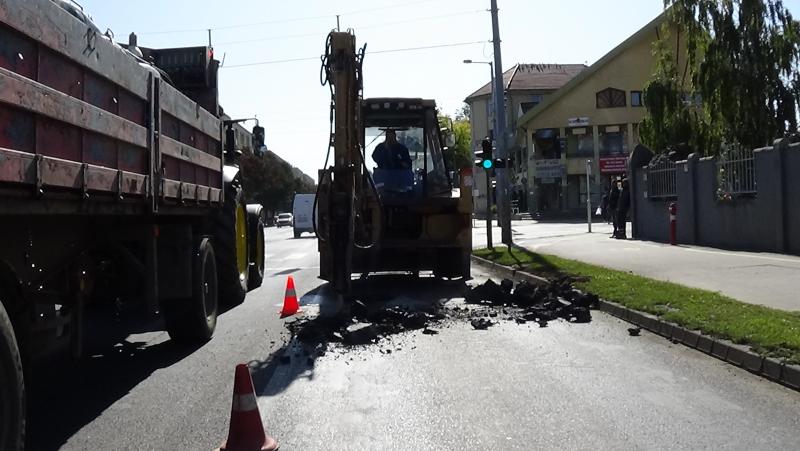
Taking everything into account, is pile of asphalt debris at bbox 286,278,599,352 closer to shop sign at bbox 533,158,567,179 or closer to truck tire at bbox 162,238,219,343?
truck tire at bbox 162,238,219,343

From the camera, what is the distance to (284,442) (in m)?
5.14

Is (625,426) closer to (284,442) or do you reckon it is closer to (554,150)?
(284,442)

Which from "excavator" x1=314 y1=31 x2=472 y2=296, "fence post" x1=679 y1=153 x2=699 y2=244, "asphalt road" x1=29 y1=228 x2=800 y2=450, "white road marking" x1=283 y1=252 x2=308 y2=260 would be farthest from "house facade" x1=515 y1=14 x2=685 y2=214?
"asphalt road" x1=29 y1=228 x2=800 y2=450

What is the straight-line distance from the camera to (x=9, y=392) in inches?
157

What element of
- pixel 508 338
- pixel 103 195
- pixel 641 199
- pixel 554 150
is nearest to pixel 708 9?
pixel 641 199

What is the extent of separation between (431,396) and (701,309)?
442 cm

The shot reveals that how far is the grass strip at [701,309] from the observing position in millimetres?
7371

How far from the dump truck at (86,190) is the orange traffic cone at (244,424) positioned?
3.82ft

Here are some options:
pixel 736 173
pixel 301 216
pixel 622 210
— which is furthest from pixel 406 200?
pixel 301 216

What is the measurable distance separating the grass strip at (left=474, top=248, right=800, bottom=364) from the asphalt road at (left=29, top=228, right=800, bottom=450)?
0.38 m

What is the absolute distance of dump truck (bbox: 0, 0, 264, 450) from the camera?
161 inches

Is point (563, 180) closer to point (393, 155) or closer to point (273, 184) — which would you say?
point (273, 184)

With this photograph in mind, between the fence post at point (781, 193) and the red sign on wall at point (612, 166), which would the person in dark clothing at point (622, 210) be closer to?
the fence post at point (781, 193)

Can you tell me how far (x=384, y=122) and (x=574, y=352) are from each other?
7543mm
